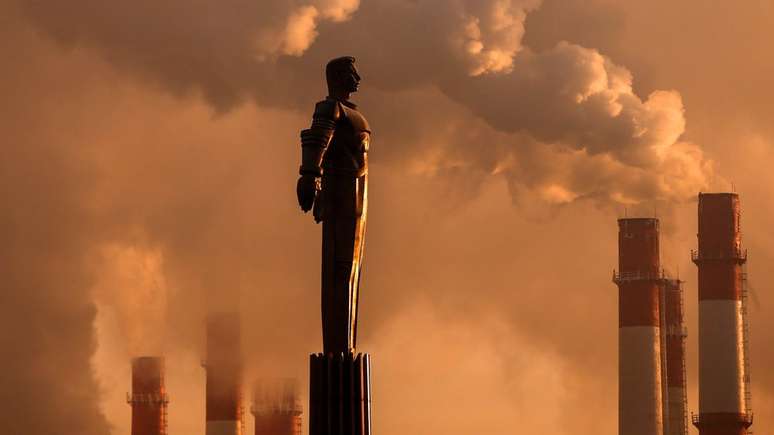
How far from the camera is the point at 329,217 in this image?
14.5 m

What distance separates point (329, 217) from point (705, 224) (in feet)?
184

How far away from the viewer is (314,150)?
14.1 meters

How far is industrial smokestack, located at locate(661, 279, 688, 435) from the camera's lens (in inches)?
3088

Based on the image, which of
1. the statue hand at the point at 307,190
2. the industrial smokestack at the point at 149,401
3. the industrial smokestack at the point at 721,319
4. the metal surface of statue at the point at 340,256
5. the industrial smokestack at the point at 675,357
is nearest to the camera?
the statue hand at the point at 307,190

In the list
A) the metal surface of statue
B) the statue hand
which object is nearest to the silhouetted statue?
the metal surface of statue

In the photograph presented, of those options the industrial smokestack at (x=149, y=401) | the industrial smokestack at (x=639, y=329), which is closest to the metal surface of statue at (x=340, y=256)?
the industrial smokestack at (x=639, y=329)

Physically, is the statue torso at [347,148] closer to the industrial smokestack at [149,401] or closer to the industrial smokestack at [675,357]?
the industrial smokestack at [675,357]

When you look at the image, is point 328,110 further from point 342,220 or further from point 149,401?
point 149,401

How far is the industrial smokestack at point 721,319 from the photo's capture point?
2680 inches

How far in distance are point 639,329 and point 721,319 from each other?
16.7 feet

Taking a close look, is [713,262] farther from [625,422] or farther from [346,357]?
[346,357]

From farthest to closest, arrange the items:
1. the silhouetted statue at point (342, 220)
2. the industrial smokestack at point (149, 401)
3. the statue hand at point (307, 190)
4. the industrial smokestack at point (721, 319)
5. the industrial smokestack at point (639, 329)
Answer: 1. the industrial smokestack at point (149, 401)
2. the industrial smokestack at point (639, 329)
3. the industrial smokestack at point (721, 319)
4. the silhouetted statue at point (342, 220)
5. the statue hand at point (307, 190)

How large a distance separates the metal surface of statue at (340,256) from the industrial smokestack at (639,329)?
58744 millimetres

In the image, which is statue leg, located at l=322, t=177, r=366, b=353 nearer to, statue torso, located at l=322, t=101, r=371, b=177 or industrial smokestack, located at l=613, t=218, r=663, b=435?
statue torso, located at l=322, t=101, r=371, b=177
